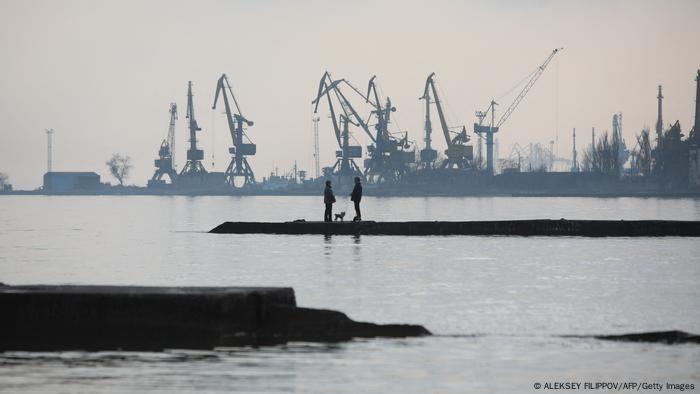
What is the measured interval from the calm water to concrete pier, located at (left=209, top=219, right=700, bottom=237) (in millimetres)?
1190

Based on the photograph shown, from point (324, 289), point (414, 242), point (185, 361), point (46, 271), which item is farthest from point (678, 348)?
point (414, 242)

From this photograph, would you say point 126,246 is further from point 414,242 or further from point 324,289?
point 324,289

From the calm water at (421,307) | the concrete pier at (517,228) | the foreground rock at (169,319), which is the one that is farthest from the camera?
the concrete pier at (517,228)

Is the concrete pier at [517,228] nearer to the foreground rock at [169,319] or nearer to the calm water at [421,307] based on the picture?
the calm water at [421,307]

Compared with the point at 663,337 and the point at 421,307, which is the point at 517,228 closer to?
the point at 421,307

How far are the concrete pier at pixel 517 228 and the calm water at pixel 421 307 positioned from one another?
1190 mm

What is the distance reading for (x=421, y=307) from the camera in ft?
63.4

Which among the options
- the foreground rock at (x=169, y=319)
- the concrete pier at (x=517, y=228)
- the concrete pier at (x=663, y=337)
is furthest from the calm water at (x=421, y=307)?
the concrete pier at (x=517, y=228)

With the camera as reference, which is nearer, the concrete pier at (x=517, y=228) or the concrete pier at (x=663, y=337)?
the concrete pier at (x=663, y=337)

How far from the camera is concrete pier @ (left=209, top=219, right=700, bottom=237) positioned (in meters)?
41.5

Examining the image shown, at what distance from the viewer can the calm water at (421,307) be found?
41.2 ft

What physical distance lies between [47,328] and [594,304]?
8476 millimetres

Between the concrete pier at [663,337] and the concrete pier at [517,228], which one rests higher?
the concrete pier at [517,228]

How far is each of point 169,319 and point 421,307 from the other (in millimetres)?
5219
